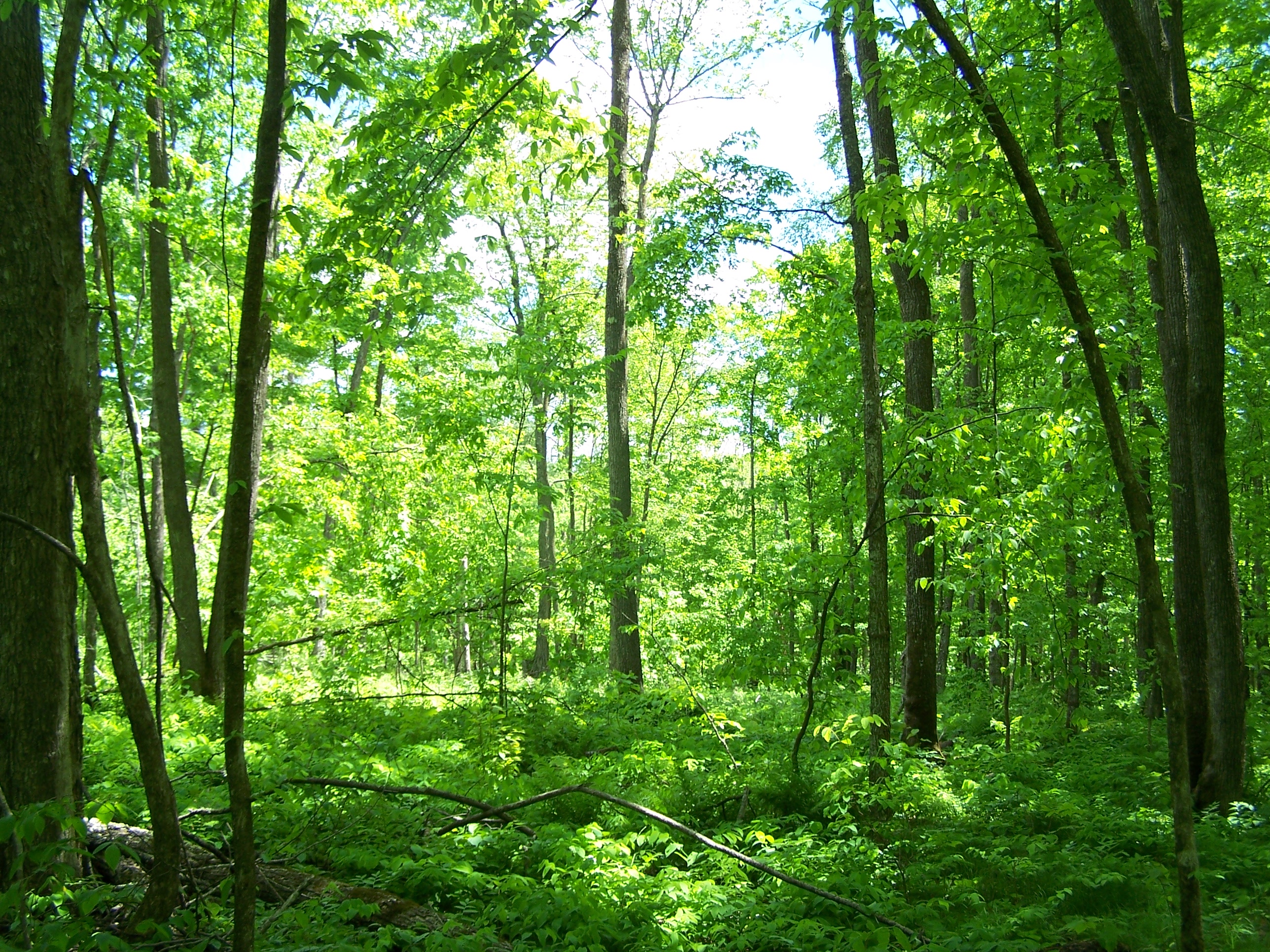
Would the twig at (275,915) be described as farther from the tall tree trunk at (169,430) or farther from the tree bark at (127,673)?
the tall tree trunk at (169,430)

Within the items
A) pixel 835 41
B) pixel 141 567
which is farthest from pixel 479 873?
pixel 141 567

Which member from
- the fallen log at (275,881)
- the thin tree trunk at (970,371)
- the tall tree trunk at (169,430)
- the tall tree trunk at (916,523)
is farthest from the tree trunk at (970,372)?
the tall tree trunk at (169,430)

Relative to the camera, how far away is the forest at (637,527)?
314cm

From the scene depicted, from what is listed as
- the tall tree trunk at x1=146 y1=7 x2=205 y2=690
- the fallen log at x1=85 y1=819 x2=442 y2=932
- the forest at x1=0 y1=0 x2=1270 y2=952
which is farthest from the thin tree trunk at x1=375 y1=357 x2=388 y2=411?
the fallen log at x1=85 y1=819 x2=442 y2=932

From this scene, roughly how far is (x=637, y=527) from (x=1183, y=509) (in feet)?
18.0

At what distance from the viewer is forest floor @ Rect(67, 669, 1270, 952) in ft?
Result: 12.2

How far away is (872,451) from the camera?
237 inches

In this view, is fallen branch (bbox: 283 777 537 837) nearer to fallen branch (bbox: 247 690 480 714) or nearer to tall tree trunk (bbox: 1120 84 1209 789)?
fallen branch (bbox: 247 690 480 714)

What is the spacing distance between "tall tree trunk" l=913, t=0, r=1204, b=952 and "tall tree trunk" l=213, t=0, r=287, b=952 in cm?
263

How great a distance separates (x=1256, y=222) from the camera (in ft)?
43.3

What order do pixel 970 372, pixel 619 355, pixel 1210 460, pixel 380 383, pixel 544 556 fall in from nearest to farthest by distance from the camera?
pixel 1210 460 < pixel 619 355 < pixel 970 372 < pixel 544 556 < pixel 380 383

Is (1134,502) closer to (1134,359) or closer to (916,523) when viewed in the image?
(916,523)

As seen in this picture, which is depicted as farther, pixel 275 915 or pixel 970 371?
pixel 970 371

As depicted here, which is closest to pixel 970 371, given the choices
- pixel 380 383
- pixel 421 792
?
pixel 421 792
